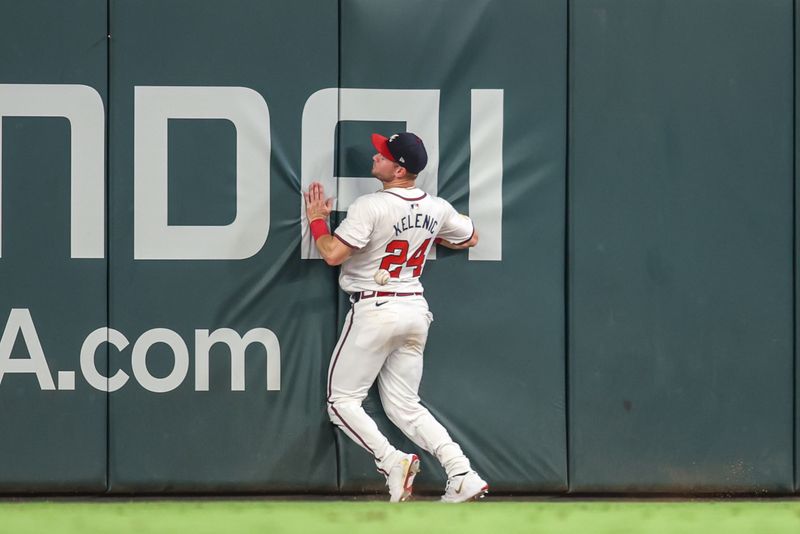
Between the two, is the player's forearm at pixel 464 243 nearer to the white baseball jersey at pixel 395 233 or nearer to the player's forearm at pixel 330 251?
the white baseball jersey at pixel 395 233

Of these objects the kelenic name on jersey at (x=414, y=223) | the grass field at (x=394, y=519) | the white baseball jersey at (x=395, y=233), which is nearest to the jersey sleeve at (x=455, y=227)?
the white baseball jersey at (x=395, y=233)

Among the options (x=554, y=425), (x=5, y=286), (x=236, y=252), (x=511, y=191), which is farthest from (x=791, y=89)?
(x=5, y=286)

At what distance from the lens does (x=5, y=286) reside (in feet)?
19.5

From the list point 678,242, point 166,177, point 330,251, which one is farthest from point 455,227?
point 166,177

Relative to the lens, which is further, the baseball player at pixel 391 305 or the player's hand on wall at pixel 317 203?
the player's hand on wall at pixel 317 203

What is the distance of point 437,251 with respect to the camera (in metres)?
6.11

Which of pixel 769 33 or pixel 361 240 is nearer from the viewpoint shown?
pixel 361 240

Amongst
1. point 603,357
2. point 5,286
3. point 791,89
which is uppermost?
point 791,89

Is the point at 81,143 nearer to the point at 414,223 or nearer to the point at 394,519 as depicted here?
the point at 414,223

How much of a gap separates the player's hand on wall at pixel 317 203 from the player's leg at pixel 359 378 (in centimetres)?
52

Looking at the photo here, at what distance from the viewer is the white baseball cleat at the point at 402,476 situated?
572 centimetres

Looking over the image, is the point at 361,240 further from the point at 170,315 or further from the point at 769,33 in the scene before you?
the point at 769,33

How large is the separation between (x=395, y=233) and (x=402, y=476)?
1258 mm

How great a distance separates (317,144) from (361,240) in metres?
0.67
